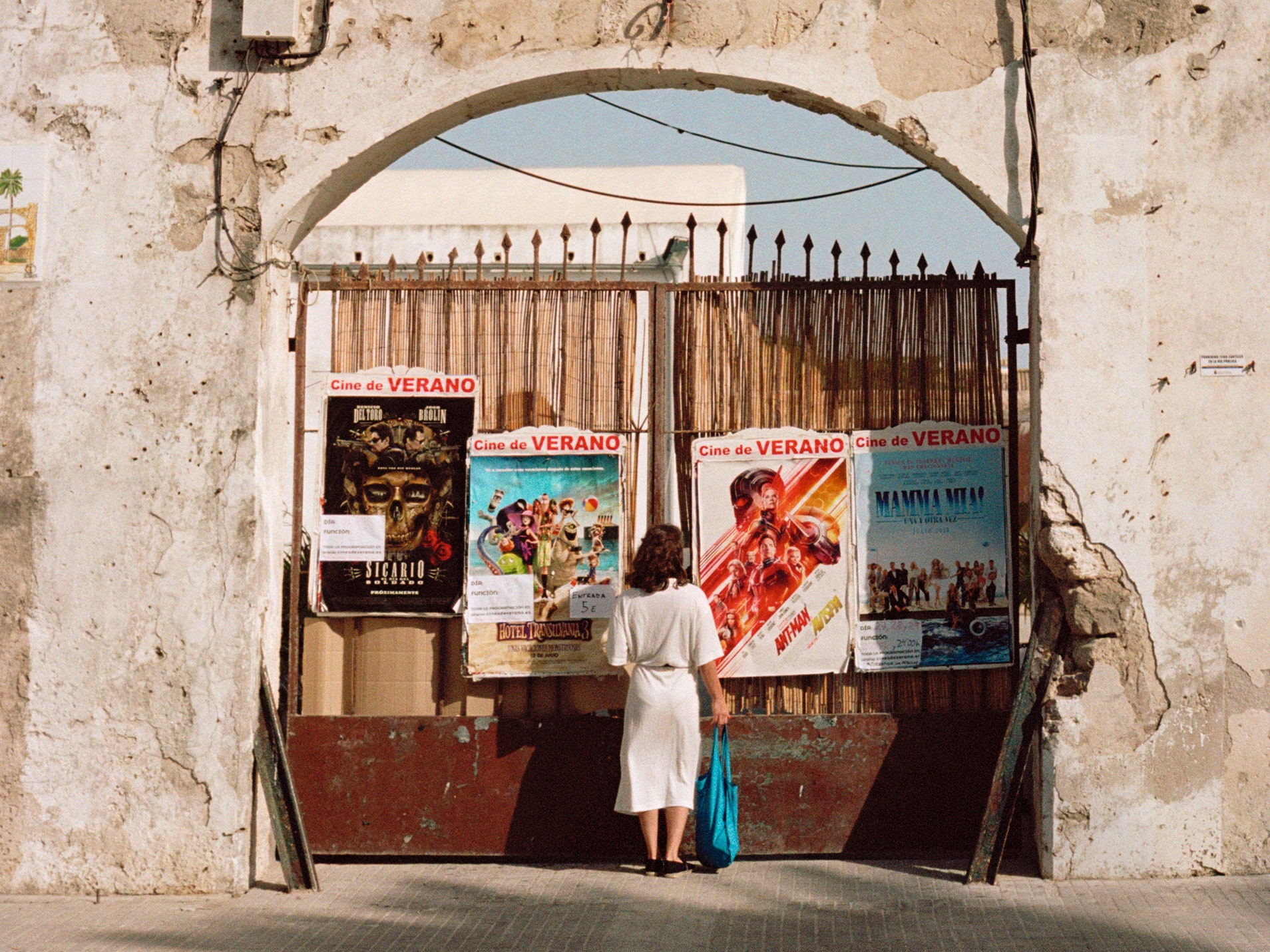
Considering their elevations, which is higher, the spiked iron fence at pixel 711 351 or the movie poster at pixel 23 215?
the movie poster at pixel 23 215

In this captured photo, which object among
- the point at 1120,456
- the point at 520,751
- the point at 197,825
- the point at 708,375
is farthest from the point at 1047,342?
the point at 197,825

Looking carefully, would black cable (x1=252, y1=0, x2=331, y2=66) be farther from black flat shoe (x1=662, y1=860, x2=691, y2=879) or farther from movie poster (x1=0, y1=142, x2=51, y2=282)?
black flat shoe (x1=662, y1=860, x2=691, y2=879)

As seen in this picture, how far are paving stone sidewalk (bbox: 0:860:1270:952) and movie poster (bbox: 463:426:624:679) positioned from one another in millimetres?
974

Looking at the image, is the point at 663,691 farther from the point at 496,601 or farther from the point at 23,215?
the point at 23,215

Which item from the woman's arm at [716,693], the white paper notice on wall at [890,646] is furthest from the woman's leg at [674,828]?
the white paper notice on wall at [890,646]

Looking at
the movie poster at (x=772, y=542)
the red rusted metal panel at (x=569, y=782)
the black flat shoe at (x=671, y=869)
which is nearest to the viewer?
the black flat shoe at (x=671, y=869)

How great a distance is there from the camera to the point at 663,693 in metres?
5.40

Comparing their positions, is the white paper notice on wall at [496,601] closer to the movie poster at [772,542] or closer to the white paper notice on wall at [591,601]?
the white paper notice on wall at [591,601]

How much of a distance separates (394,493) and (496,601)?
68 centimetres

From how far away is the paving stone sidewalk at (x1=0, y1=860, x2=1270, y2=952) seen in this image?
179 inches

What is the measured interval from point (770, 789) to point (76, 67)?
4.36 meters

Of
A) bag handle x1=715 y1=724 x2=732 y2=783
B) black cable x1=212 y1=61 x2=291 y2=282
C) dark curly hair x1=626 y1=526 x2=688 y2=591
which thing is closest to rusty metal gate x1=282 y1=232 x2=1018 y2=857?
bag handle x1=715 y1=724 x2=732 y2=783

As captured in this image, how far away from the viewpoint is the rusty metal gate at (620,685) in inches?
221

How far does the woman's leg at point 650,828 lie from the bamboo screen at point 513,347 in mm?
1487
